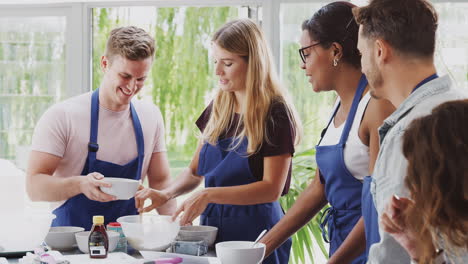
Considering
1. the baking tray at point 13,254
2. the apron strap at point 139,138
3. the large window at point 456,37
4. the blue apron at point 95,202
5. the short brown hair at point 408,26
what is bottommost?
the baking tray at point 13,254

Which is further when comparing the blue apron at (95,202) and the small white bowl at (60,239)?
the blue apron at (95,202)

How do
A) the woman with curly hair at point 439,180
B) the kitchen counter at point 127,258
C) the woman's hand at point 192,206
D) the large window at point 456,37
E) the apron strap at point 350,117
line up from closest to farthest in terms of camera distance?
the woman with curly hair at point 439,180 → the kitchen counter at point 127,258 → the apron strap at point 350,117 → the woman's hand at point 192,206 → the large window at point 456,37

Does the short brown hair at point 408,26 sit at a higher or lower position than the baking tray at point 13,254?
higher

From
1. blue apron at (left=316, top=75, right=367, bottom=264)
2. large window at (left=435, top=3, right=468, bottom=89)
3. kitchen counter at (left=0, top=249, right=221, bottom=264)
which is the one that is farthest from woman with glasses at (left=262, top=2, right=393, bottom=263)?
large window at (left=435, top=3, right=468, bottom=89)

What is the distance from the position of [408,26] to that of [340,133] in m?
0.60

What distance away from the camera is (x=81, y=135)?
2.77 m

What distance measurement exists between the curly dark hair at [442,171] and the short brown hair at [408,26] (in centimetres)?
38

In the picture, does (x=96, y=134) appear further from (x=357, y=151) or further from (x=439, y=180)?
(x=439, y=180)

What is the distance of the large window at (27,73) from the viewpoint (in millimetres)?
4246

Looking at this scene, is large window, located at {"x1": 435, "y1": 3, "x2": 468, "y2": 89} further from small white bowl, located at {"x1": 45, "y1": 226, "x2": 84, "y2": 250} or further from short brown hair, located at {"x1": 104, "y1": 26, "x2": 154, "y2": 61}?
small white bowl, located at {"x1": 45, "y1": 226, "x2": 84, "y2": 250}

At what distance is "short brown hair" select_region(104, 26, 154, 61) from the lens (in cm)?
275

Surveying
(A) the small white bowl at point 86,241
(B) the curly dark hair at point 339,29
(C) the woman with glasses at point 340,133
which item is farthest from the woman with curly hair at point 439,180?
(A) the small white bowl at point 86,241

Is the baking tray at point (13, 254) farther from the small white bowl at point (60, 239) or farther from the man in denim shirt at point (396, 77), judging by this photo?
the man in denim shirt at point (396, 77)

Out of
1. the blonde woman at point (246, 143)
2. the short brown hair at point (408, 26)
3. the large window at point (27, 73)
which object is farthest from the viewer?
the large window at point (27, 73)
